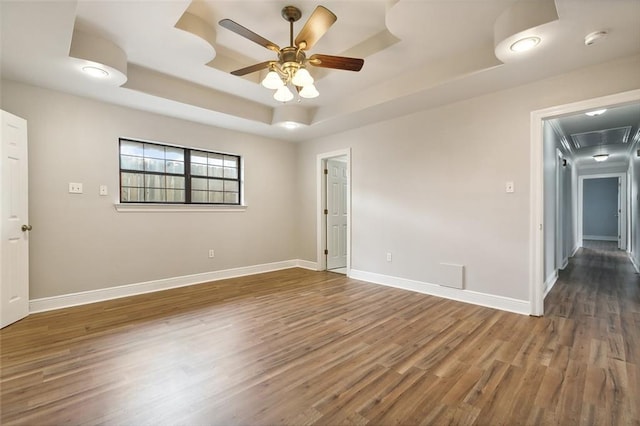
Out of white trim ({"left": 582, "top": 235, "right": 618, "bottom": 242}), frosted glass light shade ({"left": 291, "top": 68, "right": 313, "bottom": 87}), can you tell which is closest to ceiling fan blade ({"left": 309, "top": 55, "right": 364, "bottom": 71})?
frosted glass light shade ({"left": 291, "top": 68, "right": 313, "bottom": 87})

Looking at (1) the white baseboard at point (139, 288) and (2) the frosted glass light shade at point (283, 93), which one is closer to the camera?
(2) the frosted glass light shade at point (283, 93)

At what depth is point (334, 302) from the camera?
3619 millimetres

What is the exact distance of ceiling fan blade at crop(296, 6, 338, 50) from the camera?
207cm

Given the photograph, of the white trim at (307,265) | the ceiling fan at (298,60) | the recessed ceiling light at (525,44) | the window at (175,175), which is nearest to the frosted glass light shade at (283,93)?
the ceiling fan at (298,60)

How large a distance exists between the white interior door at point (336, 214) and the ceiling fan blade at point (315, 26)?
3.27 m

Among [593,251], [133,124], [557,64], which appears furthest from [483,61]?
[593,251]

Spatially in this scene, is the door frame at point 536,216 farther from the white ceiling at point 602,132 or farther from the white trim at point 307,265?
the white trim at point 307,265

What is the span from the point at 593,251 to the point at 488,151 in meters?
7.32

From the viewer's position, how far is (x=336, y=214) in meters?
5.80

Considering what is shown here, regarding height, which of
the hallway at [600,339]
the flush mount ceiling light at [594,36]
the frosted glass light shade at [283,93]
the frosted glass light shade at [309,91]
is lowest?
the hallway at [600,339]

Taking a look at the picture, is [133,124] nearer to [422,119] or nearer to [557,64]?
[422,119]

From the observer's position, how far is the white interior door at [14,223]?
9.34ft

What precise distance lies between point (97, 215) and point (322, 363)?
3431 millimetres

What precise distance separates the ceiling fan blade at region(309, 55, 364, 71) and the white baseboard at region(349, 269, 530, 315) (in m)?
2.94
